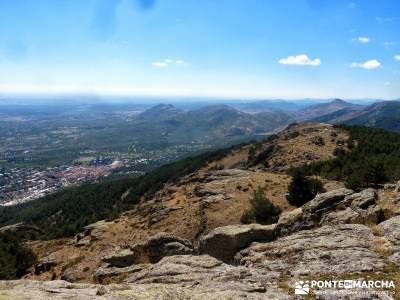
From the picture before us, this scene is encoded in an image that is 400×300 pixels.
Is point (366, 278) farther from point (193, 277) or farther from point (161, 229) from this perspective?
point (161, 229)

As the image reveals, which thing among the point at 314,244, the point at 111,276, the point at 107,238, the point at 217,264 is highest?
the point at 314,244

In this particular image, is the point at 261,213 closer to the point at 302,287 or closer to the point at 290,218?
the point at 290,218

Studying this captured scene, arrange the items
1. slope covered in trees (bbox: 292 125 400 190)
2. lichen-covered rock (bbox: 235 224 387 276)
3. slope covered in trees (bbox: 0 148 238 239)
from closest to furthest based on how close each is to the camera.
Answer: lichen-covered rock (bbox: 235 224 387 276) < slope covered in trees (bbox: 292 125 400 190) < slope covered in trees (bbox: 0 148 238 239)

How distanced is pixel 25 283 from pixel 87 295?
4.42 m

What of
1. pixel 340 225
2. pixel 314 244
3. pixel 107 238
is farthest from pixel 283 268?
pixel 107 238

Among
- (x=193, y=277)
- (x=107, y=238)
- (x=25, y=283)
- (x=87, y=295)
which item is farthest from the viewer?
(x=107, y=238)

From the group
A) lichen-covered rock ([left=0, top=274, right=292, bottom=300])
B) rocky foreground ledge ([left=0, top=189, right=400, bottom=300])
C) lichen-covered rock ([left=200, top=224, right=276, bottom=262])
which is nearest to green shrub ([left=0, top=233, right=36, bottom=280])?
rocky foreground ledge ([left=0, top=189, right=400, bottom=300])

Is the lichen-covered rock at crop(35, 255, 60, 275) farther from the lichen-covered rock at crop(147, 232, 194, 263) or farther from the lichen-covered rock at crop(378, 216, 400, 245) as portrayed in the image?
the lichen-covered rock at crop(378, 216, 400, 245)

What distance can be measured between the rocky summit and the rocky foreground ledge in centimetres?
5

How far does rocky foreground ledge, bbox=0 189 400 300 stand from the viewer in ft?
49.6

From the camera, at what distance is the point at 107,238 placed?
4991cm

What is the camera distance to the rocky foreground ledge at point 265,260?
15.1m

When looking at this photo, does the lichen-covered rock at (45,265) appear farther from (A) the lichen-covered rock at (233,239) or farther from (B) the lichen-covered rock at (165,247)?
(A) the lichen-covered rock at (233,239)

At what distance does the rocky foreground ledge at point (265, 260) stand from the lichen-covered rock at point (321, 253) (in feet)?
0.14
